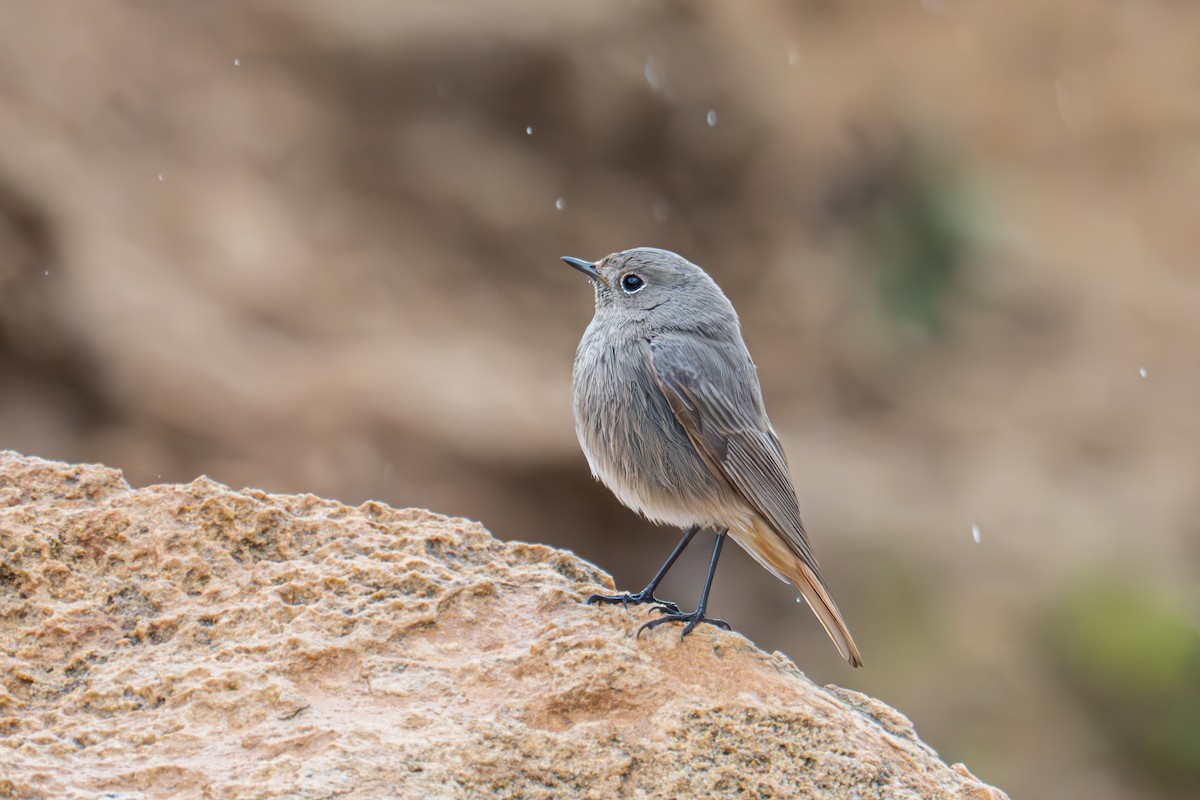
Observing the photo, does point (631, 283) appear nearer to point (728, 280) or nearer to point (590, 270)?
point (590, 270)

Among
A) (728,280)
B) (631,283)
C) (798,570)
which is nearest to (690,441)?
(798,570)

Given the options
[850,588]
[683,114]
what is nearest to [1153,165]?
[683,114]

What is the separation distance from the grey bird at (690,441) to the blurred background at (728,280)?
5844 millimetres

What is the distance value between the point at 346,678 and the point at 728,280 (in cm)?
929

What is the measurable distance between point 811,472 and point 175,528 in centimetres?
830

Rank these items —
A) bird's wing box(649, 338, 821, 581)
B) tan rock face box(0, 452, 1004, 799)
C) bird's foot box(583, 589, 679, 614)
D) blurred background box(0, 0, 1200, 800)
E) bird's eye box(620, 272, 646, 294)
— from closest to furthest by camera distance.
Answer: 1. tan rock face box(0, 452, 1004, 799)
2. bird's foot box(583, 589, 679, 614)
3. bird's wing box(649, 338, 821, 581)
4. bird's eye box(620, 272, 646, 294)
5. blurred background box(0, 0, 1200, 800)

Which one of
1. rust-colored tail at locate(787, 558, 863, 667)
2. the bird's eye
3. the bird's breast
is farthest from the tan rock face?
the bird's eye

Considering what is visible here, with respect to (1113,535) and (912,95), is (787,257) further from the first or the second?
(1113,535)

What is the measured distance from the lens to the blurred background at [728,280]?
9.91 meters

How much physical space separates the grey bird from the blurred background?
19.2 ft

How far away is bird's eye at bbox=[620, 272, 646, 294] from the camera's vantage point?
480 centimetres

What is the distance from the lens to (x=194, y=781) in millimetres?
2822

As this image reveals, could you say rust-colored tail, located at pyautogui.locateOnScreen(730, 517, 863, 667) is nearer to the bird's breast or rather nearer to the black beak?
the bird's breast

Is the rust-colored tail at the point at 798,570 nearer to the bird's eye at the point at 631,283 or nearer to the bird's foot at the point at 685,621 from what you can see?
Result: the bird's foot at the point at 685,621
